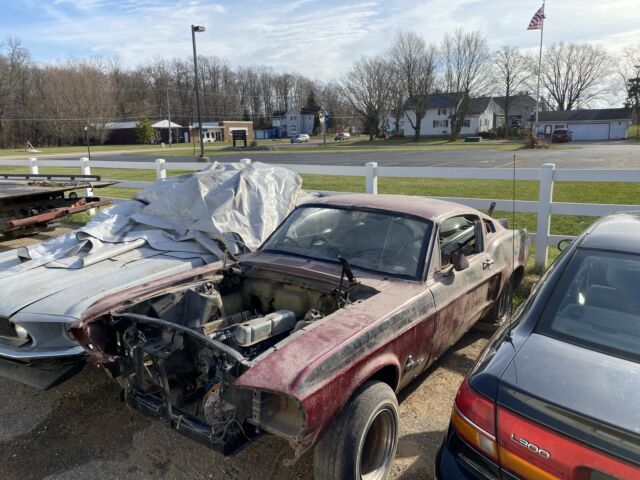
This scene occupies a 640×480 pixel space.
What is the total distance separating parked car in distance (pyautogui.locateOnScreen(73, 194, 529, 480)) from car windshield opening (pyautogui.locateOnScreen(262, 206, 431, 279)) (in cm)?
1

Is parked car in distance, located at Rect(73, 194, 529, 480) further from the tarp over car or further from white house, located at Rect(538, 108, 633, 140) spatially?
white house, located at Rect(538, 108, 633, 140)

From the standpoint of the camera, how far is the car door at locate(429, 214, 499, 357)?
11.3 feet

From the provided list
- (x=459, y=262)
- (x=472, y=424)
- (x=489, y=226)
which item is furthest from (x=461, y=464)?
(x=489, y=226)

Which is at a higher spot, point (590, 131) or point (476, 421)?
point (590, 131)

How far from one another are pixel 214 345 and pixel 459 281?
2.05 m

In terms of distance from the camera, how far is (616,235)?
282cm

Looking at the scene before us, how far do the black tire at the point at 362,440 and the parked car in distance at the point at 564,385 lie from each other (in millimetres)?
452

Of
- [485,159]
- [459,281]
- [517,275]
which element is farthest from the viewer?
[485,159]

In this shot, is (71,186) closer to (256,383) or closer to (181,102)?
(256,383)

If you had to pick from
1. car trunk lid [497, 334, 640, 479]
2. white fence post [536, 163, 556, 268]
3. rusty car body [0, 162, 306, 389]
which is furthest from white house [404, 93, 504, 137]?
car trunk lid [497, 334, 640, 479]

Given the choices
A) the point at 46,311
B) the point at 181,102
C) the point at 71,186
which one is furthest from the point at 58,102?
the point at 46,311

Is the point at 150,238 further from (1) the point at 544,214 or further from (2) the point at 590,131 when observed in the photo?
(2) the point at 590,131

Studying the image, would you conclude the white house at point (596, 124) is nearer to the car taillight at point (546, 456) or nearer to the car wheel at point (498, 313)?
the car wheel at point (498, 313)

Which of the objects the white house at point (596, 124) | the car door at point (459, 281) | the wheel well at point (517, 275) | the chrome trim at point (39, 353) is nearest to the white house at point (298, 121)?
the white house at point (596, 124)
